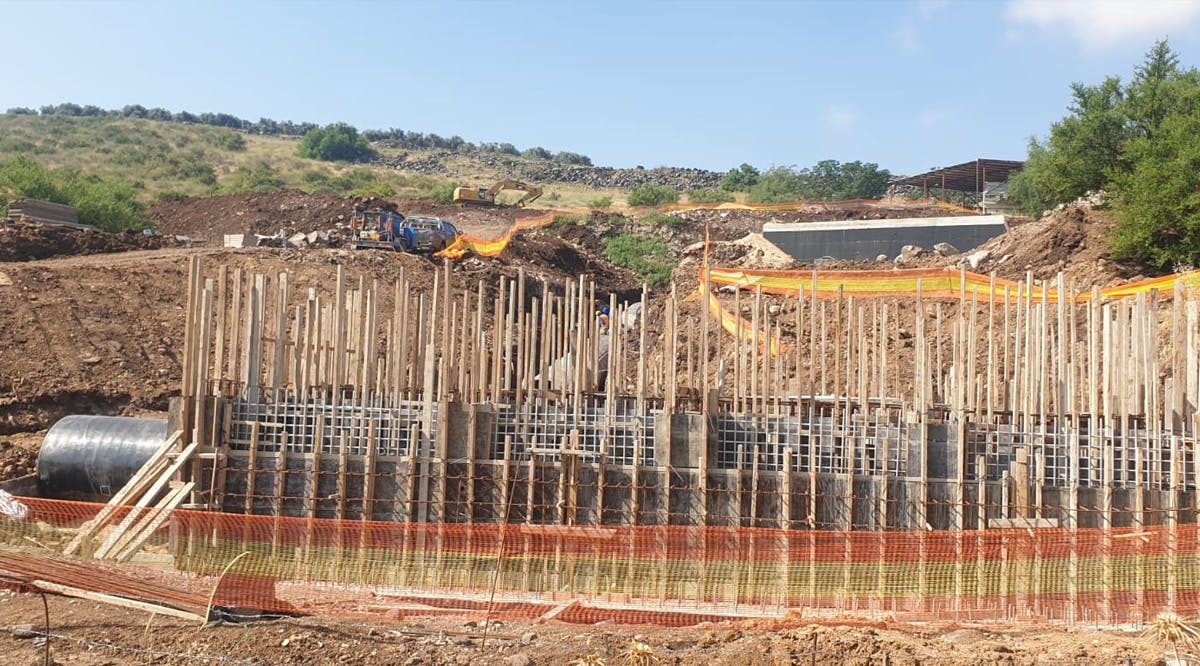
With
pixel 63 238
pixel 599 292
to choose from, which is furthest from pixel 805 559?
pixel 63 238

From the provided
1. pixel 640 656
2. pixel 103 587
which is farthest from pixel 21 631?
pixel 640 656

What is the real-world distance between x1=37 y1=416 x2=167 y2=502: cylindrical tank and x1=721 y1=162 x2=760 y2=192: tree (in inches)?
2400

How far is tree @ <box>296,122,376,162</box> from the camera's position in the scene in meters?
81.5

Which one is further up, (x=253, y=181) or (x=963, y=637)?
(x=253, y=181)

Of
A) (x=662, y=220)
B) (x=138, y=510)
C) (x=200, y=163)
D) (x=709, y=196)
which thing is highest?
(x=200, y=163)

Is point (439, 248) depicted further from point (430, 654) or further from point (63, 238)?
point (430, 654)

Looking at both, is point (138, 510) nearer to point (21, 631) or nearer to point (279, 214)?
point (21, 631)

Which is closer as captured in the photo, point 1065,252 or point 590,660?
point 590,660

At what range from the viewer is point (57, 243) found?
2827 cm

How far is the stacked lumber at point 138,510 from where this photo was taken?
10.5 meters

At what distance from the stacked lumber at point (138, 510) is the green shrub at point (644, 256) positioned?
2489 cm

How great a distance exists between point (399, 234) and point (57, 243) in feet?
31.4

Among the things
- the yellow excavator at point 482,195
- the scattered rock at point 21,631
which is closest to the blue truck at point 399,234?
the yellow excavator at point 482,195

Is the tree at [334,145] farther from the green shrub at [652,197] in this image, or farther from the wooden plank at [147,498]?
the wooden plank at [147,498]
